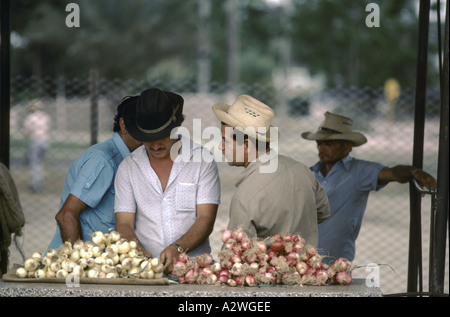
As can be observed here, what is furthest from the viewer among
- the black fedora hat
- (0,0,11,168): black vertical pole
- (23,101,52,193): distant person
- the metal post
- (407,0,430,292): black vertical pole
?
(23,101,52,193): distant person

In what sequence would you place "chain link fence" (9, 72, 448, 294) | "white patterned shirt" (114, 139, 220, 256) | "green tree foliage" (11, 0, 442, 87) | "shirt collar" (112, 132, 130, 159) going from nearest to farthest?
"white patterned shirt" (114, 139, 220, 256)
"shirt collar" (112, 132, 130, 159)
"chain link fence" (9, 72, 448, 294)
"green tree foliage" (11, 0, 442, 87)

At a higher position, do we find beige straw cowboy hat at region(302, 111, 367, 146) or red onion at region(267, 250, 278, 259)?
beige straw cowboy hat at region(302, 111, 367, 146)

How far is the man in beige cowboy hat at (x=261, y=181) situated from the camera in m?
3.31

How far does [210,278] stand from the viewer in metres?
3.12

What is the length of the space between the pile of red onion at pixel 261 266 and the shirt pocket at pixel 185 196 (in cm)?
54

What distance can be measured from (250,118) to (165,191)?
2.37 feet

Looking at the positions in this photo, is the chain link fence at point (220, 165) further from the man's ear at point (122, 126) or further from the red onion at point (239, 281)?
the red onion at point (239, 281)

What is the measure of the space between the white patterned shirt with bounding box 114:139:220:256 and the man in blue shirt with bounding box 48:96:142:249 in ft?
0.59

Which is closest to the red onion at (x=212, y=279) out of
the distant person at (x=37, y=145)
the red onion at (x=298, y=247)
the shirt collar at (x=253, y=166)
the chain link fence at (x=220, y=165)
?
the red onion at (x=298, y=247)

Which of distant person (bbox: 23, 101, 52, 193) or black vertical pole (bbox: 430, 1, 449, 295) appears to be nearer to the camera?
black vertical pole (bbox: 430, 1, 449, 295)

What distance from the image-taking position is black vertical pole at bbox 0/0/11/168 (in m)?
A: 4.48

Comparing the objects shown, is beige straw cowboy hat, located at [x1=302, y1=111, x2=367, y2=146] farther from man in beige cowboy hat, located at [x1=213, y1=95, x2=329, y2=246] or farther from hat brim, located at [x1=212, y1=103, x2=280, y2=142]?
hat brim, located at [x1=212, y1=103, x2=280, y2=142]

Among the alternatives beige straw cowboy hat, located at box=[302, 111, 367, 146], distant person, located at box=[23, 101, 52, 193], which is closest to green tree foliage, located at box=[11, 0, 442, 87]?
distant person, located at box=[23, 101, 52, 193]
